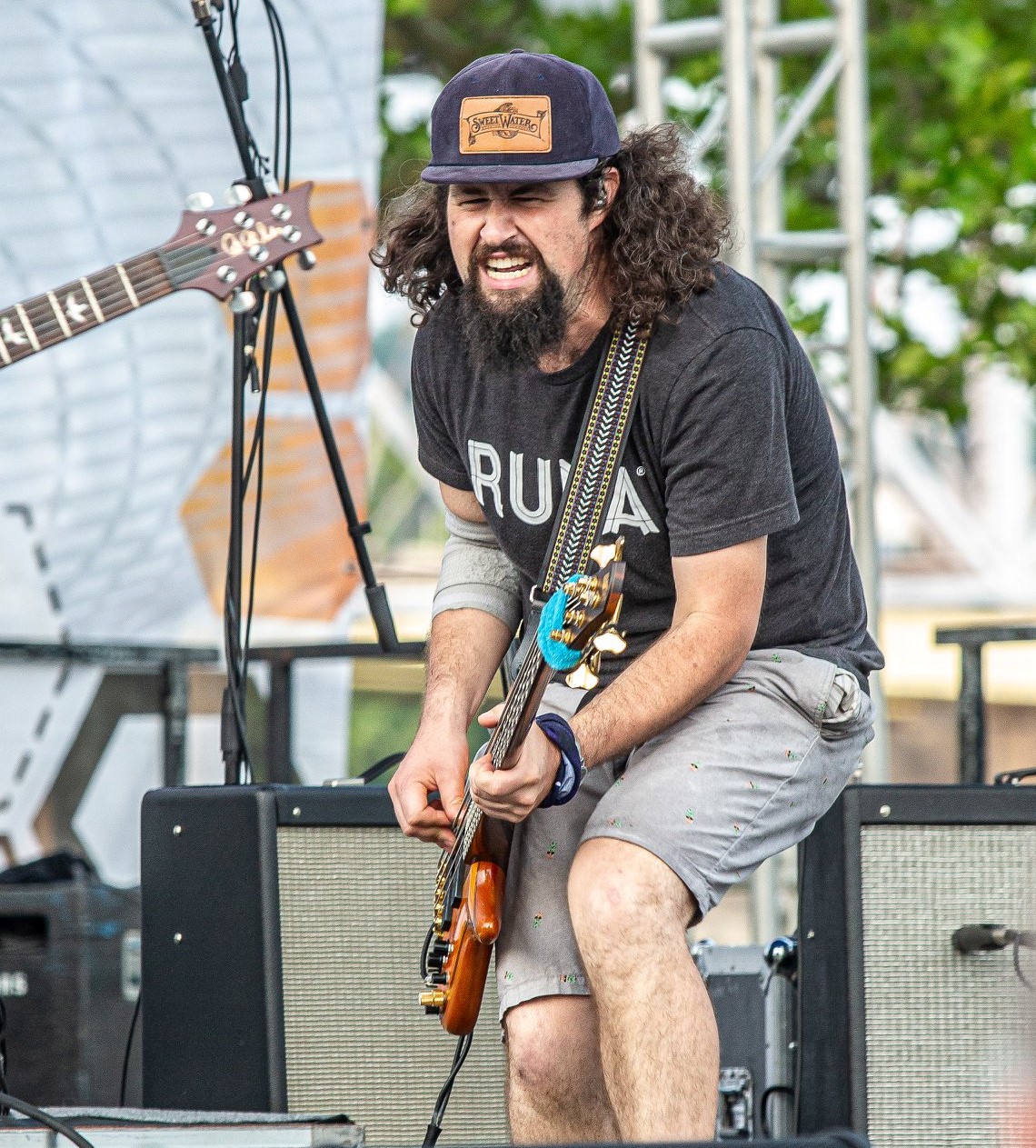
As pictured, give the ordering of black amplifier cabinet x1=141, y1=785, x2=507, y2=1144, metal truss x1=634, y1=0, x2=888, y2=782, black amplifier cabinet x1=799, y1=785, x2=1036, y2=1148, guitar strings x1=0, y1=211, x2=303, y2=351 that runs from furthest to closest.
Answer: metal truss x1=634, y1=0, x2=888, y2=782 < guitar strings x1=0, y1=211, x2=303, y2=351 < black amplifier cabinet x1=141, y1=785, x2=507, y2=1144 < black amplifier cabinet x1=799, y1=785, x2=1036, y2=1148

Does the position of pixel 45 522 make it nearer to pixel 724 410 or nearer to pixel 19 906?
pixel 19 906

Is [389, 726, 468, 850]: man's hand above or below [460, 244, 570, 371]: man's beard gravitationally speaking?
below

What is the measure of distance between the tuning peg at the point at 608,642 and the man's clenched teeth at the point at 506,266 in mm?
608

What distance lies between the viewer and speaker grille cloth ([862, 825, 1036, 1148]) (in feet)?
7.24

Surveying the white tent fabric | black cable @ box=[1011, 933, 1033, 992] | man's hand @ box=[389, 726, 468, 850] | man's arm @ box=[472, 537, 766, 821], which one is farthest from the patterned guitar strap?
the white tent fabric

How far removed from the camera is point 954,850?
227 centimetres

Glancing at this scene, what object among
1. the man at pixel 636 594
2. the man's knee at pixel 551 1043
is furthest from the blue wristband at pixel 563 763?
the man's knee at pixel 551 1043

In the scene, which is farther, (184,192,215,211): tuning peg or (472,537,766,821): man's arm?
(184,192,215,211): tuning peg

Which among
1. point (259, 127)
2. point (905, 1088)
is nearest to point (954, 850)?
point (905, 1088)

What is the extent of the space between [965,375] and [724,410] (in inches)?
202

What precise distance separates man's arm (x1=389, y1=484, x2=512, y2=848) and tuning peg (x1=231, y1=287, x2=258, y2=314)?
1.98 ft

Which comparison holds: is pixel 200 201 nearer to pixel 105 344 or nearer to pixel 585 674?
pixel 105 344

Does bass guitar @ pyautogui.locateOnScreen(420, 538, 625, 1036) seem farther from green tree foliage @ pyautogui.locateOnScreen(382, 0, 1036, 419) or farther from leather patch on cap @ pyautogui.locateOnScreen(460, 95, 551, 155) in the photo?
green tree foliage @ pyautogui.locateOnScreen(382, 0, 1036, 419)

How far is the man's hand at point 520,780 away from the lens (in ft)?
6.04
